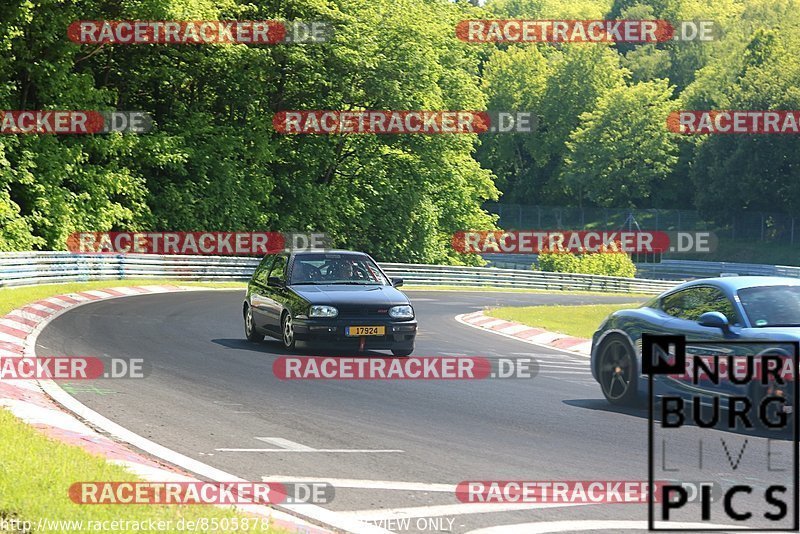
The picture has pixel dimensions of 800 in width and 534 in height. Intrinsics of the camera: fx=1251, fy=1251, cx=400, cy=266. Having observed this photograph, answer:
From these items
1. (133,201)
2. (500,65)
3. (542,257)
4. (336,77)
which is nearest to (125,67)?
(133,201)

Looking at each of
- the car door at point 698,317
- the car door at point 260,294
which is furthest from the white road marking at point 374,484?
the car door at point 260,294

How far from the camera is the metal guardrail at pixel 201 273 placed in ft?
104

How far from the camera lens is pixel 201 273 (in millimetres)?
42656

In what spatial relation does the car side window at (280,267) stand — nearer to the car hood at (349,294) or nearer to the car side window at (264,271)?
the car side window at (264,271)

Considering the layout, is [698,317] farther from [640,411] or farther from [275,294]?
[275,294]

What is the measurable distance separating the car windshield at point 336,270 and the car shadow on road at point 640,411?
5.64 meters

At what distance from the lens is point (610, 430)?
35.8ft

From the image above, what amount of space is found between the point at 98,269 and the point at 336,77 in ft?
66.4

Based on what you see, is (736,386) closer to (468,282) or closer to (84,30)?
(84,30)

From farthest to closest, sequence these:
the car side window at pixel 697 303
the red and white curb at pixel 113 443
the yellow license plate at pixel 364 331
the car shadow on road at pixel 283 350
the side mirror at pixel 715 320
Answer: the car shadow on road at pixel 283 350 < the yellow license plate at pixel 364 331 < the car side window at pixel 697 303 < the side mirror at pixel 715 320 < the red and white curb at pixel 113 443

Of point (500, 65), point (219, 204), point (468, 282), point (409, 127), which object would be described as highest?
point (500, 65)

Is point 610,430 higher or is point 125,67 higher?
point 125,67

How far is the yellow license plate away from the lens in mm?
16594

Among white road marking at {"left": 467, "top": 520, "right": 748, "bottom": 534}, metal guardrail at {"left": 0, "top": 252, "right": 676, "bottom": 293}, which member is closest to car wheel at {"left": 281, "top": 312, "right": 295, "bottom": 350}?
white road marking at {"left": 467, "top": 520, "right": 748, "bottom": 534}
